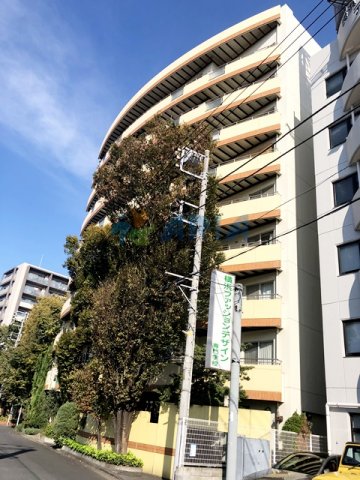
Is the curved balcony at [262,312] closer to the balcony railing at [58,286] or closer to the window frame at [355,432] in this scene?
the window frame at [355,432]

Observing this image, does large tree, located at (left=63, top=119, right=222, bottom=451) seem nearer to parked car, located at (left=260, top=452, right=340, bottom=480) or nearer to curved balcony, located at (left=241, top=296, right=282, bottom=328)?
curved balcony, located at (left=241, top=296, right=282, bottom=328)

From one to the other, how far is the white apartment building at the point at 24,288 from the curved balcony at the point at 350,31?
2693 inches

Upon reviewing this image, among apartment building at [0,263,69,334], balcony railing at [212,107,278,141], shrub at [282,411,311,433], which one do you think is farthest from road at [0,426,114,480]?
apartment building at [0,263,69,334]

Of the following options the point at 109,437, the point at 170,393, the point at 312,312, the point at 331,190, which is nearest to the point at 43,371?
the point at 109,437

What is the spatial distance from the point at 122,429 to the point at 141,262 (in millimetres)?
6412

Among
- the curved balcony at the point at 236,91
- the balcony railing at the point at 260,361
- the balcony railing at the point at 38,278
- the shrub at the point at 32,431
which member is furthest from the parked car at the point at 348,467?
the balcony railing at the point at 38,278

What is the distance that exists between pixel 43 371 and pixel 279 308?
22590 millimetres

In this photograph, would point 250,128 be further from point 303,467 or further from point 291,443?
point 303,467

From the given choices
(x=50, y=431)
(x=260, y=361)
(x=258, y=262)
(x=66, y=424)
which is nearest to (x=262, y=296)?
(x=258, y=262)

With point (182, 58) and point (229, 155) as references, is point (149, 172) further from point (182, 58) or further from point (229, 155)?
point (182, 58)

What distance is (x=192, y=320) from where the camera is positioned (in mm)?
13430

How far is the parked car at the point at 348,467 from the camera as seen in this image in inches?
303

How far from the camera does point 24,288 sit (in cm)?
8038

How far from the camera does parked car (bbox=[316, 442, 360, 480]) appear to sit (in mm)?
7707
